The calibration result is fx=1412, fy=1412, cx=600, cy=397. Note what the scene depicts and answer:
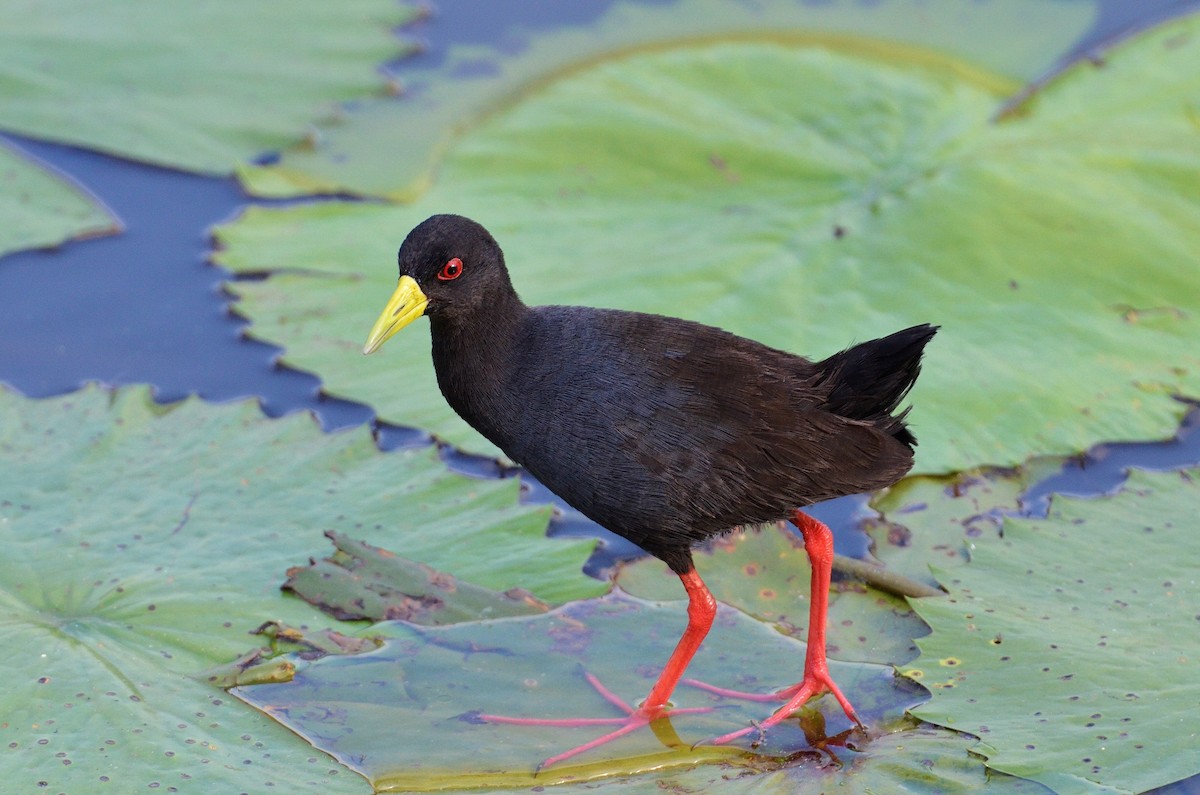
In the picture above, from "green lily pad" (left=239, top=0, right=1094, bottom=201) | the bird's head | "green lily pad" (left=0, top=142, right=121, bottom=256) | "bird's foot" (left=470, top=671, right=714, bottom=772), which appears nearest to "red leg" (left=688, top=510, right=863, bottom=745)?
"bird's foot" (left=470, top=671, right=714, bottom=772)

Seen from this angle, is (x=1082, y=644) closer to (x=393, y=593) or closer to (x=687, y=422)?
(x=687, y=422)

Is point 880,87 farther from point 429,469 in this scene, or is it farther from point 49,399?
point 49,399

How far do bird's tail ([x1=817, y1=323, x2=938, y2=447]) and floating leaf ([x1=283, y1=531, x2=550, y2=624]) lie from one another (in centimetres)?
90

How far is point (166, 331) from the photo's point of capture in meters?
4.69

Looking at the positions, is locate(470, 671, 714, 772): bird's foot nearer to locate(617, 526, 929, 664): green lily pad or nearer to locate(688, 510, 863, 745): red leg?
locate(688, 510, 863, 745): red leg

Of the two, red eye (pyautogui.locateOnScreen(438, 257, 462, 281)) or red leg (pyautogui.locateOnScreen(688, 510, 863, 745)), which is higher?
red eye (pyautogui.locateOnScreen(438, 257, 462, 281))

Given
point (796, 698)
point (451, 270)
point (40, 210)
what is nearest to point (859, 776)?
point (796, 698)

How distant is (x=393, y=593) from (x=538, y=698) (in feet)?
1.58

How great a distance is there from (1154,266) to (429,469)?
7.90 ft

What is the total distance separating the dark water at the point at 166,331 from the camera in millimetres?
4066

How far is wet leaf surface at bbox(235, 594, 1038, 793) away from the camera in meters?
2.97

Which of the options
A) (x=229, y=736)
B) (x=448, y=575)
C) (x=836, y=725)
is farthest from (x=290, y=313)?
(x=836, y=725)

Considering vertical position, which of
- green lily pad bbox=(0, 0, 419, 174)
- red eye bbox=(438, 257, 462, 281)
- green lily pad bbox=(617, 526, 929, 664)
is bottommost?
green lily pad bbox=(617, 526, 929, 664)

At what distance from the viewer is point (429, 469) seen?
390 cm
